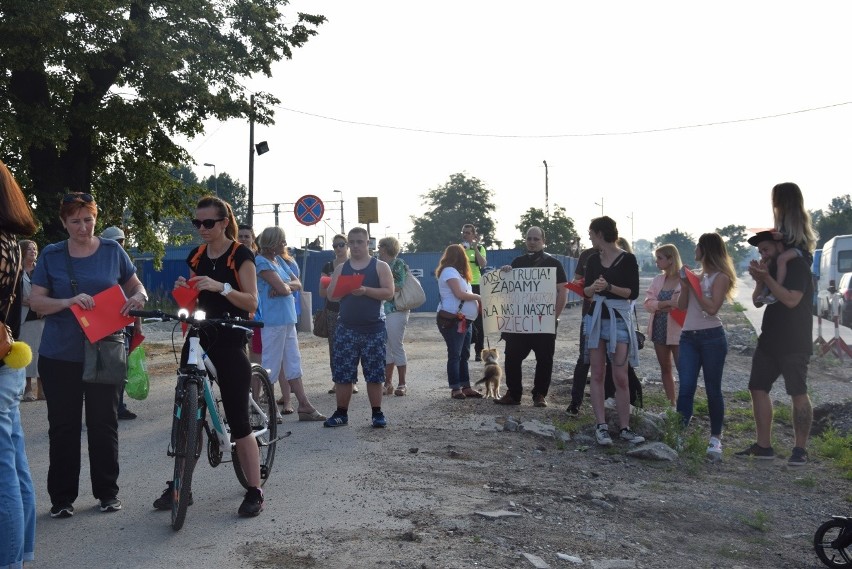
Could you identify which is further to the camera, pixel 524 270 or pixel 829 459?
pixel 524 270

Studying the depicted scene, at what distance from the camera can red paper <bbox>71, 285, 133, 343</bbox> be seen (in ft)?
19.1

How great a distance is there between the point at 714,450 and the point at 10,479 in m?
5.96

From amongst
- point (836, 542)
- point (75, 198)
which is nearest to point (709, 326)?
point (836, 542)

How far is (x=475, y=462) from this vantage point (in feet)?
25.0

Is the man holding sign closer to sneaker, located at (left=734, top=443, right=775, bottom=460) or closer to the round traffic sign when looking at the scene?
sneaker, located at (left=734, top=443, right=775, bottom=460)

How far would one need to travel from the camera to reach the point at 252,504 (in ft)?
19.3

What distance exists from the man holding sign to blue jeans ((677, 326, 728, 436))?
220cm

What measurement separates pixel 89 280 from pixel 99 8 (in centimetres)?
1183

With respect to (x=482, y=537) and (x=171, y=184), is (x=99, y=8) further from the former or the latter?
(x=482, y=537)

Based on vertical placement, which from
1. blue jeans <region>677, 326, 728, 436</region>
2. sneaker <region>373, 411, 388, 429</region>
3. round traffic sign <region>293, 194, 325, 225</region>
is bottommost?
sneaker <region>373, 411, 388, 429</region>

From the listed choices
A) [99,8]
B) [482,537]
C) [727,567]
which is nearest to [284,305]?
[482,537]

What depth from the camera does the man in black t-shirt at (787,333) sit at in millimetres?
7703

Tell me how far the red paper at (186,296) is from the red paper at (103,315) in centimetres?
44

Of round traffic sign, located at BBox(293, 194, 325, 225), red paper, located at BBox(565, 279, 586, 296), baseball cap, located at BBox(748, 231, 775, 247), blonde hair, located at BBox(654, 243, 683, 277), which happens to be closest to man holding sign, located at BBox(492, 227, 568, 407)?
blonde hair, located at BBox(654, 243, 683, 277)
